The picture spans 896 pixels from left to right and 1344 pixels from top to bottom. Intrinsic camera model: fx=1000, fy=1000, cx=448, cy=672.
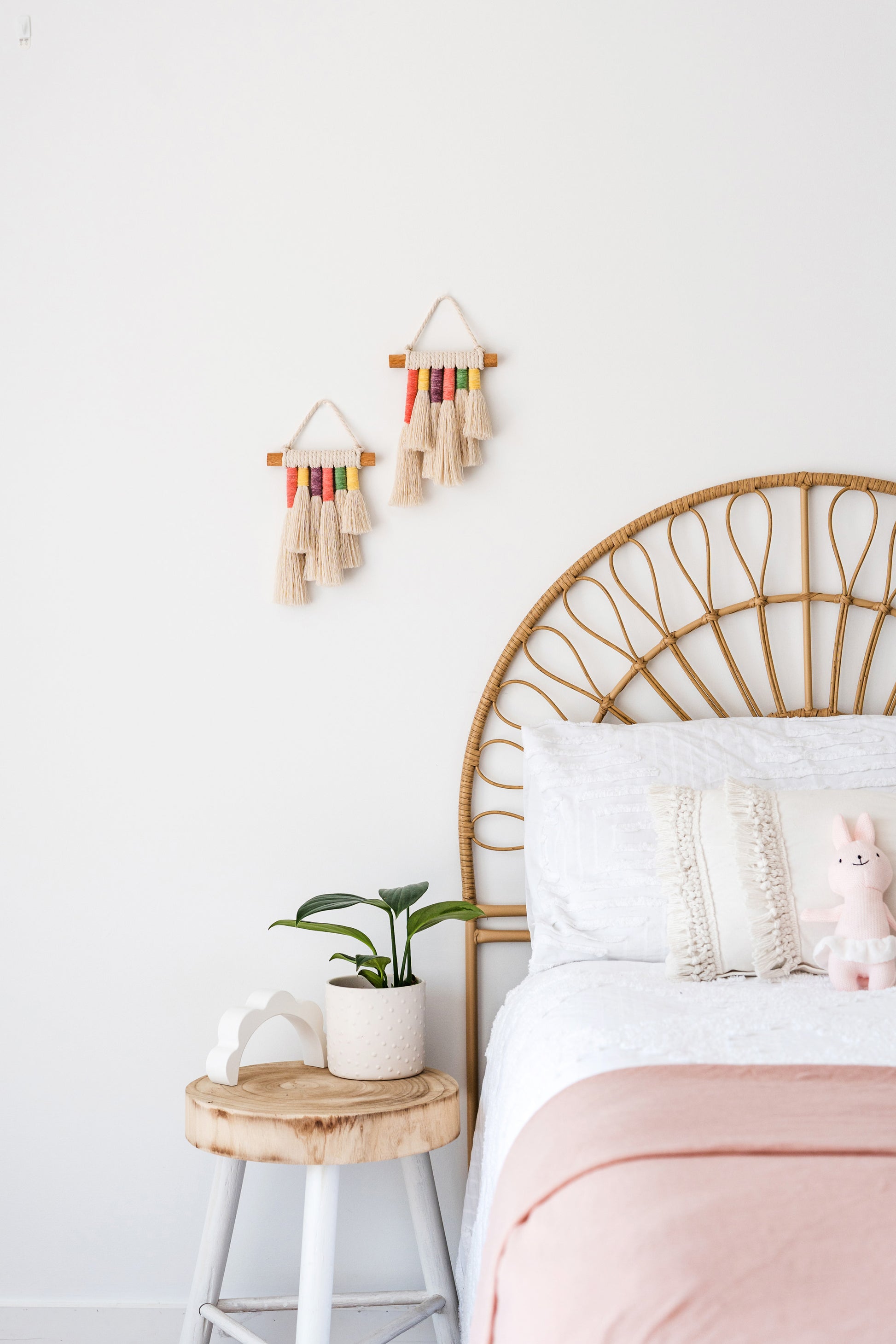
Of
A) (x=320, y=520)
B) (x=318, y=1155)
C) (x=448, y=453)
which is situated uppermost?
(x=448, y=453)

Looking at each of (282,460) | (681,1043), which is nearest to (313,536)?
(282,460)

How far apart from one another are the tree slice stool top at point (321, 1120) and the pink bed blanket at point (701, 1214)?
1.42 feet

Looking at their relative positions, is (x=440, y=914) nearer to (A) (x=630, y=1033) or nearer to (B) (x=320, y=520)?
(A) (x=630, y=1033)

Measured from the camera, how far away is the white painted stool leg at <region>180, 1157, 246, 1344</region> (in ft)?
4.88

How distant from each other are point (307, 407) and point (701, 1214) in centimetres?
153

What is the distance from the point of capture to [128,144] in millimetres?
1900

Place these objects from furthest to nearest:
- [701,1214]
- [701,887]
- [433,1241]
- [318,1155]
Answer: [433,1241]
[701,887]
[318,1155]
[701,1214]

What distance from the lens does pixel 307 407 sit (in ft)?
6.07

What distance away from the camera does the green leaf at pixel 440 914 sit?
59.8 inches

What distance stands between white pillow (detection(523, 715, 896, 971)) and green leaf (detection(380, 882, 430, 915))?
0.66 feet

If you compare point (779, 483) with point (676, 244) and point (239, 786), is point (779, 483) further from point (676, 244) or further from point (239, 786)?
point (239, 786)

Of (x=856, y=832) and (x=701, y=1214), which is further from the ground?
(x=856, y=832)

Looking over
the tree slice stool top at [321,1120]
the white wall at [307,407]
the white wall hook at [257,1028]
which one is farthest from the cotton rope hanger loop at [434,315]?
the tree slice stool top at [321,1120]

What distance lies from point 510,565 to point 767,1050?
1.02 m
